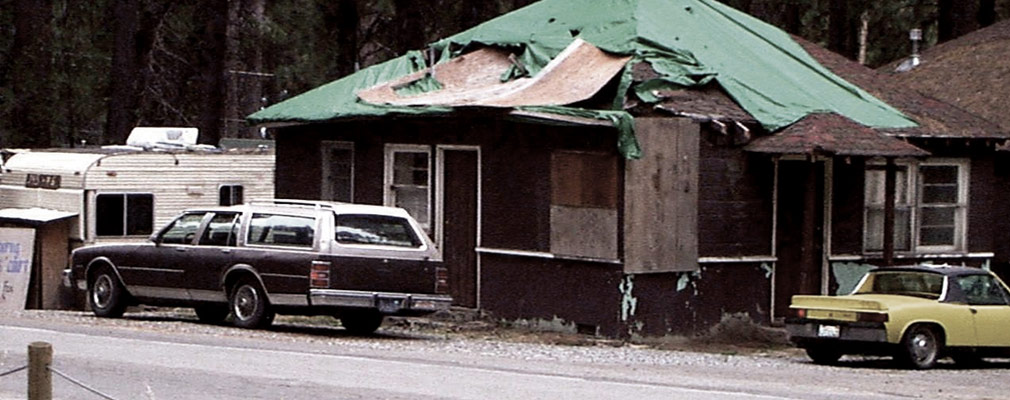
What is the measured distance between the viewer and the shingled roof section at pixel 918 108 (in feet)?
87.2

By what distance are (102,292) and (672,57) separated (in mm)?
8355

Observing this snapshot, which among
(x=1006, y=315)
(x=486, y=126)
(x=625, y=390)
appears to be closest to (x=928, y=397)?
(x=625, y=390)

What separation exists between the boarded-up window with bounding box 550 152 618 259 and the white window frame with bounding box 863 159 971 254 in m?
4.70

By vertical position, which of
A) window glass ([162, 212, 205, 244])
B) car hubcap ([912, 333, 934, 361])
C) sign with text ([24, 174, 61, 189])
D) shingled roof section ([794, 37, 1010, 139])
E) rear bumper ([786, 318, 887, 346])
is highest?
shingled roof section ([794, 37, 1010, 139])

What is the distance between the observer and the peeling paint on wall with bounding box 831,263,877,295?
85.1 feet

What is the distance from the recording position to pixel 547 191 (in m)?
24.5

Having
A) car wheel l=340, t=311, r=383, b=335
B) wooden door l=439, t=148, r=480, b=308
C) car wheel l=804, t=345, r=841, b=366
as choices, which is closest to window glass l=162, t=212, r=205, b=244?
car wheel l=340, t=311, r=383, b=335

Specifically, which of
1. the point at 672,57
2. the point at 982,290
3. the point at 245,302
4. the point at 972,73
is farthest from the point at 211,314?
the point at 972,73

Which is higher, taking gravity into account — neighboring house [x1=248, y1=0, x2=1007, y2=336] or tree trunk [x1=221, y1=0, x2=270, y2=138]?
tree trunk [x1=221, y1=0, x2=270, y2=138]

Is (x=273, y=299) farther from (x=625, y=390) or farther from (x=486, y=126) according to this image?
(x=625, y=390)

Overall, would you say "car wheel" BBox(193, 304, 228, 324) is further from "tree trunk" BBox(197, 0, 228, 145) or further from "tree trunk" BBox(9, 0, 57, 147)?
"tree trunk" BBox(9, 0, 57, 147)

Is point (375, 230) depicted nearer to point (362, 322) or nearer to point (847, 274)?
point (362, 322)

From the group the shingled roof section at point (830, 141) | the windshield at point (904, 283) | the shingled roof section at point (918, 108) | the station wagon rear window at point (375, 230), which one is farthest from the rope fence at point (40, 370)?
the shingled roof section at point (918, 108)

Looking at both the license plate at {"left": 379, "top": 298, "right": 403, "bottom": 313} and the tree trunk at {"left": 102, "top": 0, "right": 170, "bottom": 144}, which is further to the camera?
the tree trunk at {"left": 102, "top": 0, "right": 170, "bottom": 144}
